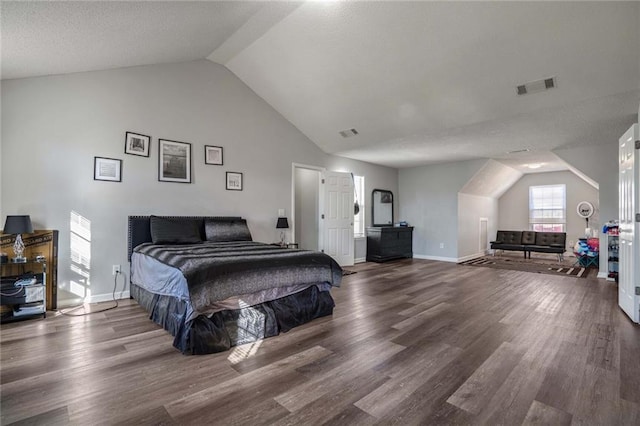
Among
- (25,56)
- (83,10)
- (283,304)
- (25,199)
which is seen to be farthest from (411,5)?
(25,199)

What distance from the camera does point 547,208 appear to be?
8.62 m

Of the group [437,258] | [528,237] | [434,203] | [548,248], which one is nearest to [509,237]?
[528,237]

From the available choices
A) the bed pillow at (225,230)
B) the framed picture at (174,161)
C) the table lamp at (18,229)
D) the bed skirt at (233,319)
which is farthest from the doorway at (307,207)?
the table lamp at (18,229)

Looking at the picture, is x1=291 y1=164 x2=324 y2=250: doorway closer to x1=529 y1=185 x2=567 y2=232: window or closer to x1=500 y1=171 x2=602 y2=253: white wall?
x1=500 y1=171 x2=602 y2=253: white wall

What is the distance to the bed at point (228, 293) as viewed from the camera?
231 centimetres

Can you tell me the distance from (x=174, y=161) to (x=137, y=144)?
49 centimetres

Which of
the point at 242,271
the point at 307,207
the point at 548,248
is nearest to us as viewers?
the point at 242,271

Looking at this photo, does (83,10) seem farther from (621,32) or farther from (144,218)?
(621,32)

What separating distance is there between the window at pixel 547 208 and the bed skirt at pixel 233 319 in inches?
327

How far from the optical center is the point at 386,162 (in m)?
7.41

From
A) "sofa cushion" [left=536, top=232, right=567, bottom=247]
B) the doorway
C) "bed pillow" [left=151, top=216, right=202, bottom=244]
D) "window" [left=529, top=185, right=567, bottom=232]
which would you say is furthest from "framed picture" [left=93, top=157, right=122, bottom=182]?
"window" [left=529, top=185, right=567, bottom=232]

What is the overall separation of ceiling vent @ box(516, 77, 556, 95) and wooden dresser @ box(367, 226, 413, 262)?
3.86 metres

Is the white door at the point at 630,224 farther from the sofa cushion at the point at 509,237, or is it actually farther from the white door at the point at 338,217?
the sofa cushion at the point at 509,237

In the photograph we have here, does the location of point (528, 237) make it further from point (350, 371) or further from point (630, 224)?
point (350, 371)
